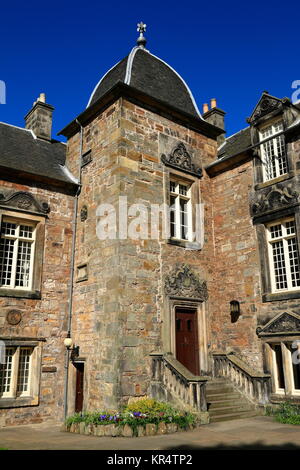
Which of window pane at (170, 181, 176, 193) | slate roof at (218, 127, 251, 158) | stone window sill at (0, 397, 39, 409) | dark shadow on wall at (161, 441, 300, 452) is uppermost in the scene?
slate roof at (218, 127, 251, 158)

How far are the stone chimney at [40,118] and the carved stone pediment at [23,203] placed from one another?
4.16 meters

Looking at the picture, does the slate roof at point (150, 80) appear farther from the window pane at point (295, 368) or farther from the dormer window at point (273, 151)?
the window pane at point (295, 368)

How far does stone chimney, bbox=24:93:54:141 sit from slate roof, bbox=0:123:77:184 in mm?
308

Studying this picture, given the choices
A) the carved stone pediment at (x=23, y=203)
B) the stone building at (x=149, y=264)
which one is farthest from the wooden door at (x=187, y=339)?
the carved stone pediment at (x=23, y=203)

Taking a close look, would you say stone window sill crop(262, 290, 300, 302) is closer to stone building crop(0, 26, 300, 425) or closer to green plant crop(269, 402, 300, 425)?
stone building crop(0, 26, 300, 425)

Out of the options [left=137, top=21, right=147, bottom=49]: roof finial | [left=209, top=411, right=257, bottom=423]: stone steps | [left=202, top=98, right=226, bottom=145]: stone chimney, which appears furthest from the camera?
[left=202, top=98, right=226, bottom=145]: stone chimney

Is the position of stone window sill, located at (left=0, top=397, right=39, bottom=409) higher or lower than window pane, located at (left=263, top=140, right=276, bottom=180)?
lower

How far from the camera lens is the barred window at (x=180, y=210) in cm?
1286

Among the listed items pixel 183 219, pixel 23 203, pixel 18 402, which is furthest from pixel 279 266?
pixel 18 402

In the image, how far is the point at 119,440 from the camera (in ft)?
26.3

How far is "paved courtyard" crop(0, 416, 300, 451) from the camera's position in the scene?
7254mm

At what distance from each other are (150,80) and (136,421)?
35.0 feet

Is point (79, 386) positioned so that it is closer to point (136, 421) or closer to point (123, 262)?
point (136, 421)

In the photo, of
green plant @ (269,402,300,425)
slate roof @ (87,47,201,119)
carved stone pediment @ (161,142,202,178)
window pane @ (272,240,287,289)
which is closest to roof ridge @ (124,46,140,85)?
slate roof @ (87,47,201,119)
